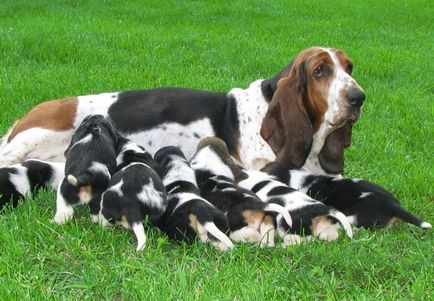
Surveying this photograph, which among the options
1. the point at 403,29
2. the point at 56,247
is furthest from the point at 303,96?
the point at 403,29

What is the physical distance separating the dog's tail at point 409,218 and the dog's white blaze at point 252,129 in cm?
154

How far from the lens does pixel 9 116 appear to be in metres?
7.98

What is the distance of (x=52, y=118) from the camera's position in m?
6.68

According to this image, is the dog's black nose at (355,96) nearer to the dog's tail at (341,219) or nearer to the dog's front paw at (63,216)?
the dog's tail at (341,219)

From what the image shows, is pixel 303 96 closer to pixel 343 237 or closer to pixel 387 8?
pixel 343 237

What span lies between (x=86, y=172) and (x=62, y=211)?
32cm

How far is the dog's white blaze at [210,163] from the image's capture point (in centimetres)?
534

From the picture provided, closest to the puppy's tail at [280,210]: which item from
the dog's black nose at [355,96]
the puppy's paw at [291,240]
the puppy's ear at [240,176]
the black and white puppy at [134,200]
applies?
the puppy's paw at [291,240]

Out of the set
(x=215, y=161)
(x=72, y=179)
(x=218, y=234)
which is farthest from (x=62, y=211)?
(x=215, y=161)

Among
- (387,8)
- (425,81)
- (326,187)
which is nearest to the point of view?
(326,187)

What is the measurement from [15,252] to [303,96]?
2.82 metres

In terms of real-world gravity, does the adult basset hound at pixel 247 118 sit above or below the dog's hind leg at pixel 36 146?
above

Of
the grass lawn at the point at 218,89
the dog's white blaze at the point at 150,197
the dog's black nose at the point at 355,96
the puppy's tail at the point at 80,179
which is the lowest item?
the grass lawn at the point at 218,89

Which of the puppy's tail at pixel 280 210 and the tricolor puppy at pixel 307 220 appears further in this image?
the tricolor puppy at pixel 307 220
